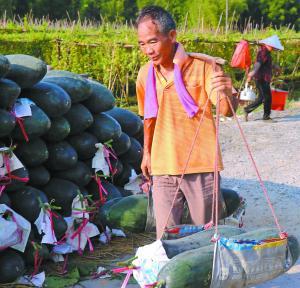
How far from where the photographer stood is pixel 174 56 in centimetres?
384

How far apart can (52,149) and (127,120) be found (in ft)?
4.05

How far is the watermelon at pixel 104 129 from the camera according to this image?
18.6ft

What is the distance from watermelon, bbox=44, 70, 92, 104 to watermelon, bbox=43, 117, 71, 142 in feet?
0.98

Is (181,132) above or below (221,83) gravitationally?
below

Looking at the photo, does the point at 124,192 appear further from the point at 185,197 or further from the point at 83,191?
the point at 185,197

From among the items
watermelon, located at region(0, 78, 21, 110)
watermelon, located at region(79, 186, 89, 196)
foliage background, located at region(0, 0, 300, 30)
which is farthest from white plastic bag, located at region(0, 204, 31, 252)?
foliage background, located at region(0, 0, 300, 30)

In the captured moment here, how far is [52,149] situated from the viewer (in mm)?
5223

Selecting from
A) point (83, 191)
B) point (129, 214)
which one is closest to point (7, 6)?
point (83, 191)

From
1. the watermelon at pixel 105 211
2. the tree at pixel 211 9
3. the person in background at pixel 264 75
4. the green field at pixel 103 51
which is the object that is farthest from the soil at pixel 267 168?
the tree at pixel 211 9

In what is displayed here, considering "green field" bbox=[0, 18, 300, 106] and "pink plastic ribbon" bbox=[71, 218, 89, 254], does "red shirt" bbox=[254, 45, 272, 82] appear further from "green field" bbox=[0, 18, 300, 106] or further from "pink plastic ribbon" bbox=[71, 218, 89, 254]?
"pink plastic ribbon" bbox=[71, 218, 89, 254]

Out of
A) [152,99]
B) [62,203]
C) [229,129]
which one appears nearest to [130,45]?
[229,129]

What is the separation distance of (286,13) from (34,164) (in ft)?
190

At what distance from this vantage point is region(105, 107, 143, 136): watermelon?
6.26 m

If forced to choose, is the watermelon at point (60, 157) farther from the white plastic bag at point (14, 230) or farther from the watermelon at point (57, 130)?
the white plastic bag at point (14, 230)
